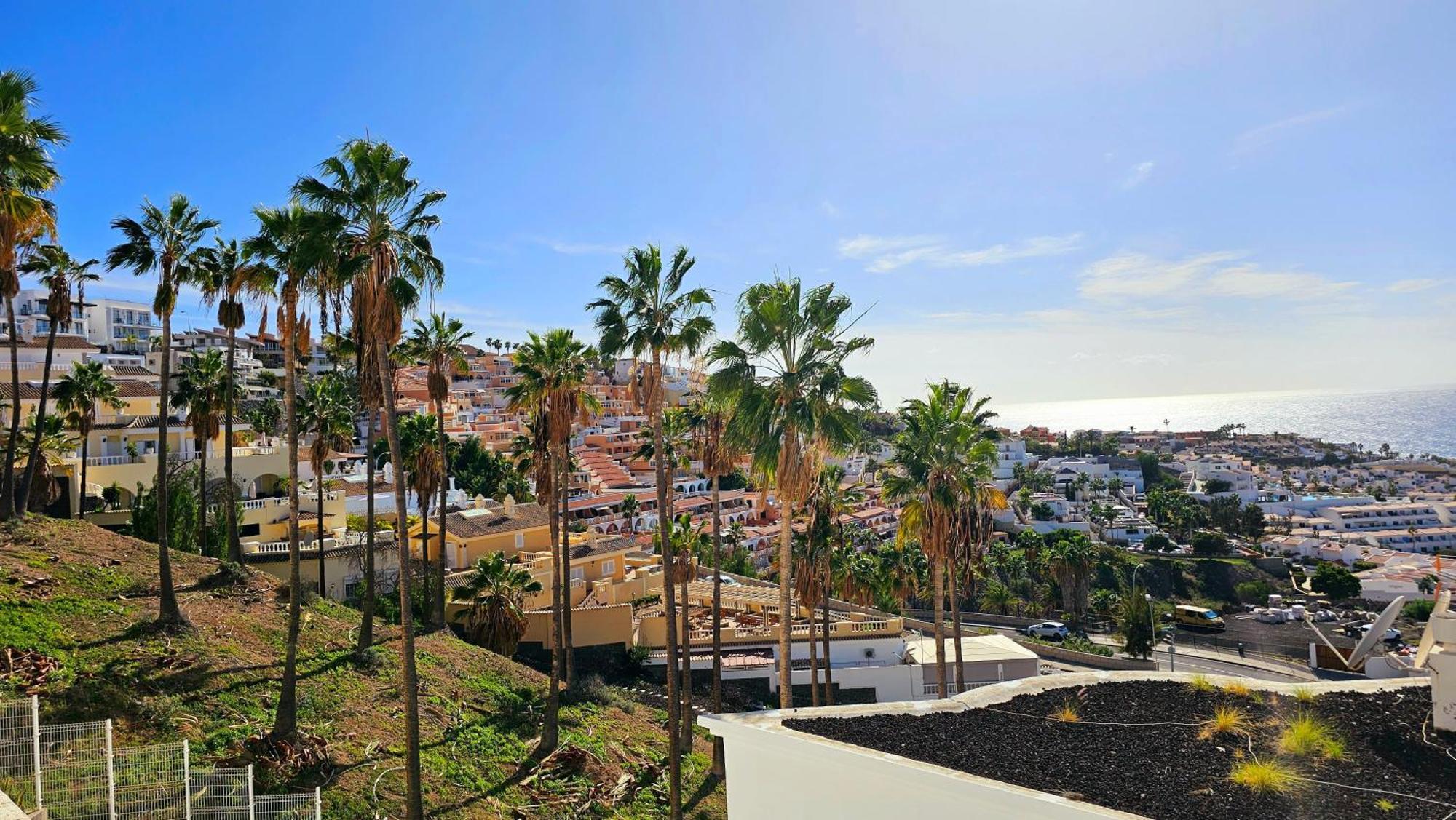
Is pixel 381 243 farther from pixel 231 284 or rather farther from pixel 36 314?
pixel 36 314

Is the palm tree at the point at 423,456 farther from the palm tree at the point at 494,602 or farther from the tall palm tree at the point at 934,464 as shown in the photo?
the tall palm tree at the point at 934,464

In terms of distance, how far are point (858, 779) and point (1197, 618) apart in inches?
2526

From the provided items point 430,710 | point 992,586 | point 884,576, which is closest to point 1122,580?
point 992,586

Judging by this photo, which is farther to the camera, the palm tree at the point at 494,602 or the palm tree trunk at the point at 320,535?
the palm tree at the point at 494,602

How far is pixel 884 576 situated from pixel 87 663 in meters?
25.1

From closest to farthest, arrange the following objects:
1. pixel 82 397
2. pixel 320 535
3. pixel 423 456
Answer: pixel 320 535
pixel 423 456
pixel 82 397

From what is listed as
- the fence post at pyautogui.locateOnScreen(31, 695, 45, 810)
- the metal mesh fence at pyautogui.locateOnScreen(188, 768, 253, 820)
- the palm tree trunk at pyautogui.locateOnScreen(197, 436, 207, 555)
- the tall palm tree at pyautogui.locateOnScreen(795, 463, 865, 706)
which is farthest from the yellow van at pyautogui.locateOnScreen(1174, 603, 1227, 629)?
the fence post at pyautogui.locateOnScreen(31, 695, 45, 810)

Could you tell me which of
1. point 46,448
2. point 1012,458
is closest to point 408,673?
point 46,448

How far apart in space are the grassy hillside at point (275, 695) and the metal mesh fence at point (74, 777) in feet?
9.03

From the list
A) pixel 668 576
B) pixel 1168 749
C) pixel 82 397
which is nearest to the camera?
pixel 1168 749

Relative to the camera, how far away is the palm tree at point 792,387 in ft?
51.4

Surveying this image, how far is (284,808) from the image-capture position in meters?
12.1

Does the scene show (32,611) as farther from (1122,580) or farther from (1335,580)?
(1335,580)

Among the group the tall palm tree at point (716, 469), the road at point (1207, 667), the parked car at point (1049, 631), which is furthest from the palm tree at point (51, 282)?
the parked car at point (1049, 631)
